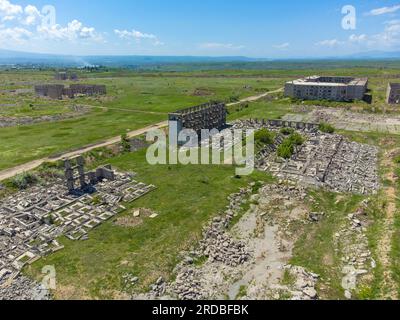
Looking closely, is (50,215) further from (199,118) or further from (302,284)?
(199,118)

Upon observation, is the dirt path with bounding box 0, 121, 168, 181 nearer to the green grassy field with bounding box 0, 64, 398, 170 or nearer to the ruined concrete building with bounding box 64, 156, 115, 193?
the green grassy field with bounding box 0, 64, 398, 170

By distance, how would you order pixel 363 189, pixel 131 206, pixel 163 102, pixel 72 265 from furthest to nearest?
pixel 163 102, pixel 363 189, pixel 131 206, pixel 72 265

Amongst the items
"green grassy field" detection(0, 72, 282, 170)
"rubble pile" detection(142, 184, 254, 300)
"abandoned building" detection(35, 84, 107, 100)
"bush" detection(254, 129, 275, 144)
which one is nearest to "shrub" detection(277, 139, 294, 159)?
"bush" detection(254, 129, 275, 144)

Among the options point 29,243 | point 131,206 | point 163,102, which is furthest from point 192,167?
point 163,102

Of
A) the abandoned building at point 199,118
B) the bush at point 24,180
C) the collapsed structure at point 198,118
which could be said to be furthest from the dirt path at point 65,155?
the abandoned building at point 199,118

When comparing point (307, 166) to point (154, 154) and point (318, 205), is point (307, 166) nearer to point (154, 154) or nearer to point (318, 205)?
point (318, 205)
